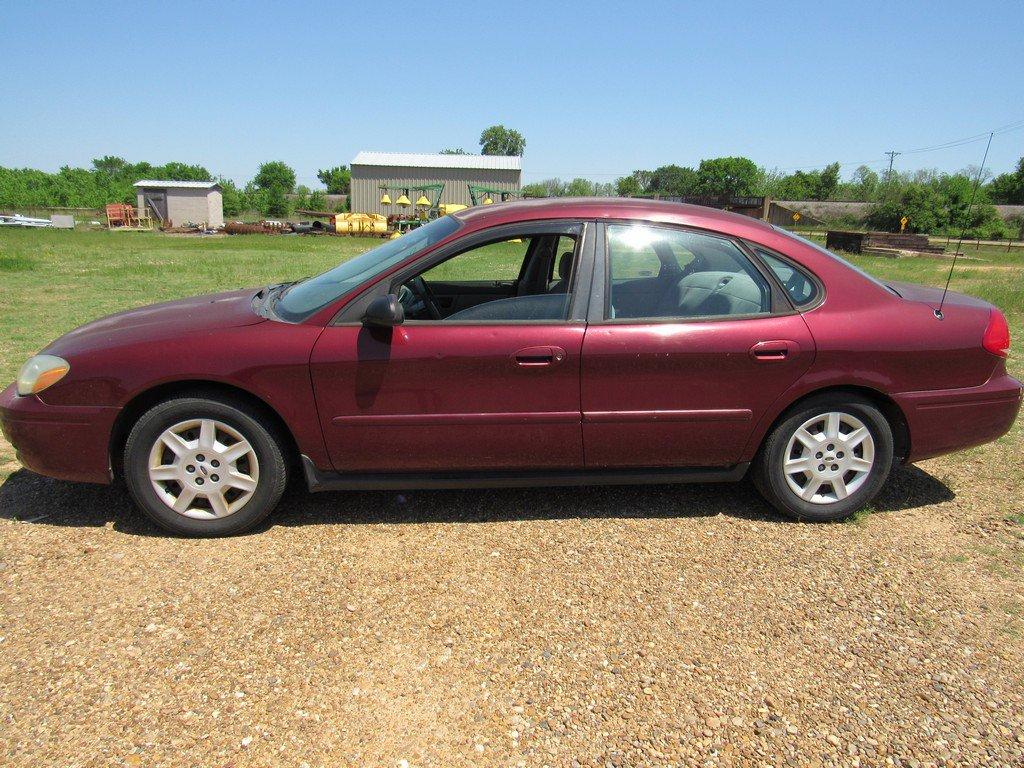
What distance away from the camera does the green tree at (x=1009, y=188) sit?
65.9m

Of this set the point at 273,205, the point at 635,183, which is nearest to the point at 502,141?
the point at 635,183

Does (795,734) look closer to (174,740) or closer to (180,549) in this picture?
(174,740)

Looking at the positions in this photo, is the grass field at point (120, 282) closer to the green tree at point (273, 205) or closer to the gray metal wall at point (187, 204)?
the gray metal wall at point (187, 204)

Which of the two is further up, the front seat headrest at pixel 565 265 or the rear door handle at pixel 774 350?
the front seat headrest at pixel 565 265

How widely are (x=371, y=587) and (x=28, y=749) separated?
1.32 m

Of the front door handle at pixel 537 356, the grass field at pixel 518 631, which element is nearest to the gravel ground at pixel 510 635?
the grass field at pixel 518 631

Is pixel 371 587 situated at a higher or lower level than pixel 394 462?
lower

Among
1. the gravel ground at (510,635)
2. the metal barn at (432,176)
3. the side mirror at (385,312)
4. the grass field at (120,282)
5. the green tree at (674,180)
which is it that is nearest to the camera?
the gravel ground at (510,635)

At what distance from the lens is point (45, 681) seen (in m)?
2.53

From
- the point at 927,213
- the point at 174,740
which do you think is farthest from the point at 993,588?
the point at 927,213

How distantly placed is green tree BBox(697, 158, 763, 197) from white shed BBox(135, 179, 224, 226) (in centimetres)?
8196

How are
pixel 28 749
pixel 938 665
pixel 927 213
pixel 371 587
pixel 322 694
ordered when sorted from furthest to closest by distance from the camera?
pixel 927 213 → pixel 371 587 → pixel 938 665 → pixel 322 694 → pixel 28 749

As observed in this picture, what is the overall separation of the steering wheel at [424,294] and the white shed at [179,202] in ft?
170

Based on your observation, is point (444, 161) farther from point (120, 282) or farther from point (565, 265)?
point (565, 265)
